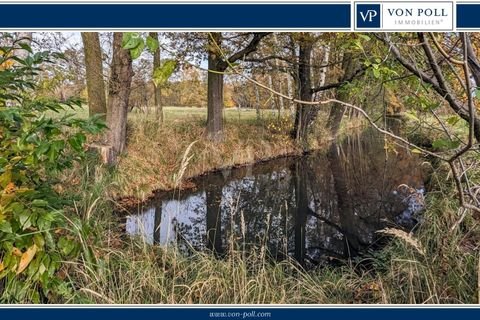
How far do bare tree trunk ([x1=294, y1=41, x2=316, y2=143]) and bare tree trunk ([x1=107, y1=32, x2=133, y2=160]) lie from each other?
13.7 ft

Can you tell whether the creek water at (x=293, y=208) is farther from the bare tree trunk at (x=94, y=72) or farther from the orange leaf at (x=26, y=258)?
the bare tree trunk at (x=94, y=72)

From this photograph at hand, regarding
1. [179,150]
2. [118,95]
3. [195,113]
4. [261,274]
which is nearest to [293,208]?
[179,150]

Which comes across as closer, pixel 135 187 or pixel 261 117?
pixel 135 187

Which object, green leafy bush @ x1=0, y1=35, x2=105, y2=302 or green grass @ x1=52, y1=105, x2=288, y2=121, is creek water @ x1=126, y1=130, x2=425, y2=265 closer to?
green leafy bush @ x1=0, y1=35, x2=105, y2=302

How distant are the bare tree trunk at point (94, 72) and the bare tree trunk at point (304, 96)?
439 cm

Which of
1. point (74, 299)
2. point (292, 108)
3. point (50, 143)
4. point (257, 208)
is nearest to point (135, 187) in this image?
point (257, 208)

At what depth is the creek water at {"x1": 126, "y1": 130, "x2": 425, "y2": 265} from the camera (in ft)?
12.6

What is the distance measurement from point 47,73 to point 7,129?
3.82 metres

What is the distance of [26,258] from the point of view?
1717mm
